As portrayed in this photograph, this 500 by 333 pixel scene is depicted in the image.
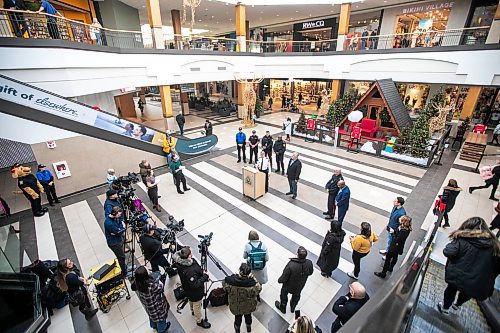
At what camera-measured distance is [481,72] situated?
37.4 feet

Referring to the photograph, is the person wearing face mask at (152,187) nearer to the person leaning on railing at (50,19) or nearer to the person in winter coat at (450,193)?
the person leaning on railing at (50,19)

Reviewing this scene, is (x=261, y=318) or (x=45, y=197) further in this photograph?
(x=45, y=197)

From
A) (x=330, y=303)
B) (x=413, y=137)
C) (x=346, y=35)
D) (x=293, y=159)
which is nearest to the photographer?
(x=330, y=303)

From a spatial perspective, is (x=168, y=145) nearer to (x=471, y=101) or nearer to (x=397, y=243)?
(x=397, y=243)

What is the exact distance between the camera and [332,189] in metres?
6.18

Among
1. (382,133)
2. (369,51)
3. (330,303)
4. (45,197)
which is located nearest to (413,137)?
(382,133)

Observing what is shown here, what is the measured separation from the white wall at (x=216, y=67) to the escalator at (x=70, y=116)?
4.89ft

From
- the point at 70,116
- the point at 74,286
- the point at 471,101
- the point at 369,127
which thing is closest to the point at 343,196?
the point at 74,286

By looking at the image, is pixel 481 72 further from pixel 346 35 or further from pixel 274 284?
pixel 274 284

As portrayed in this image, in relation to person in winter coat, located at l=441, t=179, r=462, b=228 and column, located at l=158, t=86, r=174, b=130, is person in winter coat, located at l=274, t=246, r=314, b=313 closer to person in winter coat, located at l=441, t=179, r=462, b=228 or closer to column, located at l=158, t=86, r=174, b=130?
person in winter coat, located at l=441, t=179, r=462, b=228

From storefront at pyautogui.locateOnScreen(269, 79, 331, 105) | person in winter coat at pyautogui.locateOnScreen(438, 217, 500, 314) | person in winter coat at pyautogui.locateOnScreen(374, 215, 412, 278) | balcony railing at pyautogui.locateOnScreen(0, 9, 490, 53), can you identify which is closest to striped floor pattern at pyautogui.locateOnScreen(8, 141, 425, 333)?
person in winter coat at pyautogui.locateOnScreen(374, 215, 412, 278)

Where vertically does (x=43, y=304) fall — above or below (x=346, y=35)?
below

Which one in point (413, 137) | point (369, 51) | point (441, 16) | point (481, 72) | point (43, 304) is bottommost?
point (43, 304)

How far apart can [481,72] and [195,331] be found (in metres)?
16.0
